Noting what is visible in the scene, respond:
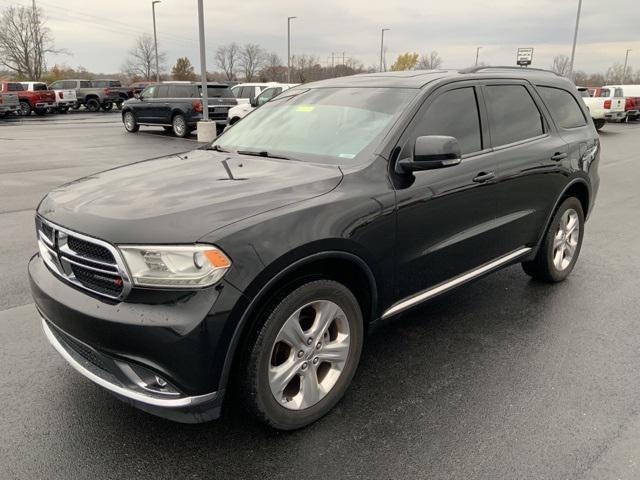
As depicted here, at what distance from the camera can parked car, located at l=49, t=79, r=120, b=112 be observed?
35.1 m

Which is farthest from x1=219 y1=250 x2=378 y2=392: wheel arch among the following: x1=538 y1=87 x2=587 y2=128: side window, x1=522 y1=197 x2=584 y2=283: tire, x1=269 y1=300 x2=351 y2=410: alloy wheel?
x1=538 y1=87 x2=587 y2=128: side window

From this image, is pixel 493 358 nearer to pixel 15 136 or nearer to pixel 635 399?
pixel 635 399

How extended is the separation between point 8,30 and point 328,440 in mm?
Answer: 68296

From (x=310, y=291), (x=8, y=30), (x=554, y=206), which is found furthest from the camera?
(x=8, y=30)

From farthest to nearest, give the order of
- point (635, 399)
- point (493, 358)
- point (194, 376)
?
point (493, 358) < point (635, 399) < point (194, 376)

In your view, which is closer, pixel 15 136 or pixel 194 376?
pixel 194 376

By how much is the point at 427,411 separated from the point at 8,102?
3040 centimetres

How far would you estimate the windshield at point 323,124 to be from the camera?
3260mm

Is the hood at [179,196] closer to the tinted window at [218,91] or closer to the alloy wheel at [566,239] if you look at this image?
the alloy wheel at [566,239]

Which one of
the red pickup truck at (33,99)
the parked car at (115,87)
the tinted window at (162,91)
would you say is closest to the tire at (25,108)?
the red pickup truck at (33,99)

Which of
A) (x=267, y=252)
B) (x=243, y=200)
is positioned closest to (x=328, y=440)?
(x=267, y=252)

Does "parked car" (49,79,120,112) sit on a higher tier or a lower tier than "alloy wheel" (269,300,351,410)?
higher

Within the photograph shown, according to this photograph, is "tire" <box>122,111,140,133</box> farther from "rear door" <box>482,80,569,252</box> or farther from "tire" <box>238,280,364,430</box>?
"tire" <box>238,280,364,430</box>

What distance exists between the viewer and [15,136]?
1883 centimetres
